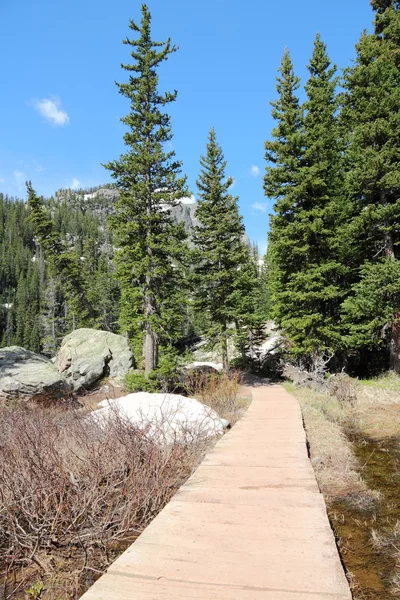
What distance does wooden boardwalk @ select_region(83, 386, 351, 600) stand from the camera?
2.61m

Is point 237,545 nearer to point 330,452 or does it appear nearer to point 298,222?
point 330,452

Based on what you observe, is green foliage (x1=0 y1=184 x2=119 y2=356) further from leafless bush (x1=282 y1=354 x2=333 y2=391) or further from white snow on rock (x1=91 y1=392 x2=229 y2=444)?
leafless bush (x1=282 y1=354 x2=333 y2=391)

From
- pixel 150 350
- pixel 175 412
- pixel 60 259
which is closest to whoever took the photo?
pixel 175 412

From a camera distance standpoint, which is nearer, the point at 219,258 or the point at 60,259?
the point at 219,258

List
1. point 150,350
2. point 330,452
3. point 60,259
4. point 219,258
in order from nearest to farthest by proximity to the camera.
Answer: point 330,452, point 150,350, point 219,258, point 60,259

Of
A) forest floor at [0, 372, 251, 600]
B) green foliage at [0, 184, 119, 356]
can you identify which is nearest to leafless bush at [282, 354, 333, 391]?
green foliage at [0, 184, 119, 356]

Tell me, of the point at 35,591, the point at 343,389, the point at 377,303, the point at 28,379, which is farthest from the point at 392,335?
the point at 35,591

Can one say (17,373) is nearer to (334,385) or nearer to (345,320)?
(334,385)

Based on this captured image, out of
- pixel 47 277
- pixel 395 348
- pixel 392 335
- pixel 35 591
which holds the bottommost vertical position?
pixel 35 591

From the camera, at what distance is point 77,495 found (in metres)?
3.96

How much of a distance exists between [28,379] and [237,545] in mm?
12684

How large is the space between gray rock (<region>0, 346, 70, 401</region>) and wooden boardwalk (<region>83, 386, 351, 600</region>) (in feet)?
33.2

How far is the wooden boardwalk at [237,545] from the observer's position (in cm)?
261

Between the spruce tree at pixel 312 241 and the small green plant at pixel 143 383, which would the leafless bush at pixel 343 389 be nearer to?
the spruce tree at pixel 312 241
